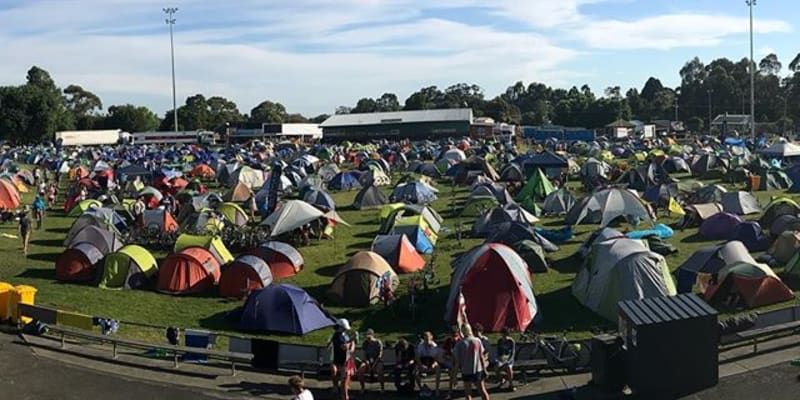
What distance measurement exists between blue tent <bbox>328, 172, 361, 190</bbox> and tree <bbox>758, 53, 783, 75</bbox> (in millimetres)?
109173

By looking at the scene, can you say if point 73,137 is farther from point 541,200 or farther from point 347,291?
point 347,291

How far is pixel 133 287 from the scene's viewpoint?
1912cm

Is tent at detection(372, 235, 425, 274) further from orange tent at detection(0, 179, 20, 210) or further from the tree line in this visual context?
the tree line

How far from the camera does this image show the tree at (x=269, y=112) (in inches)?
5960

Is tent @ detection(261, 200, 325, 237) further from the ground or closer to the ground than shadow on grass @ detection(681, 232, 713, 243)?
further from the ground

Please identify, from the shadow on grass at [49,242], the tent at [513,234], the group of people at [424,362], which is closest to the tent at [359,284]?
the tent at [513,234]

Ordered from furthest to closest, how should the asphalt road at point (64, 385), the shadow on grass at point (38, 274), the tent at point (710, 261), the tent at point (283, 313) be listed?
the shadow on grass at point (38, 274), the tent at point (710, 261), the tent at point (283, 313), the asphalt road at point (64, 385)

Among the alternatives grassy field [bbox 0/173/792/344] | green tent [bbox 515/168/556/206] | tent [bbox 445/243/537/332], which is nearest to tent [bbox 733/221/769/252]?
grassy field [bbox 0/173/792/344]

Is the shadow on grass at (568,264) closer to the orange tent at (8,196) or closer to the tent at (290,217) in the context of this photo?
the tent at (290,217)

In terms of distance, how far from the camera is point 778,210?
79.9 feet

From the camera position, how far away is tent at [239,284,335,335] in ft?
49.1

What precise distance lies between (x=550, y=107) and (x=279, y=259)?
136469 millimetres

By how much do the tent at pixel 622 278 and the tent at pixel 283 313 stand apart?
558 cm

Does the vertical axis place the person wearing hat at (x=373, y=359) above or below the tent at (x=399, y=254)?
below
